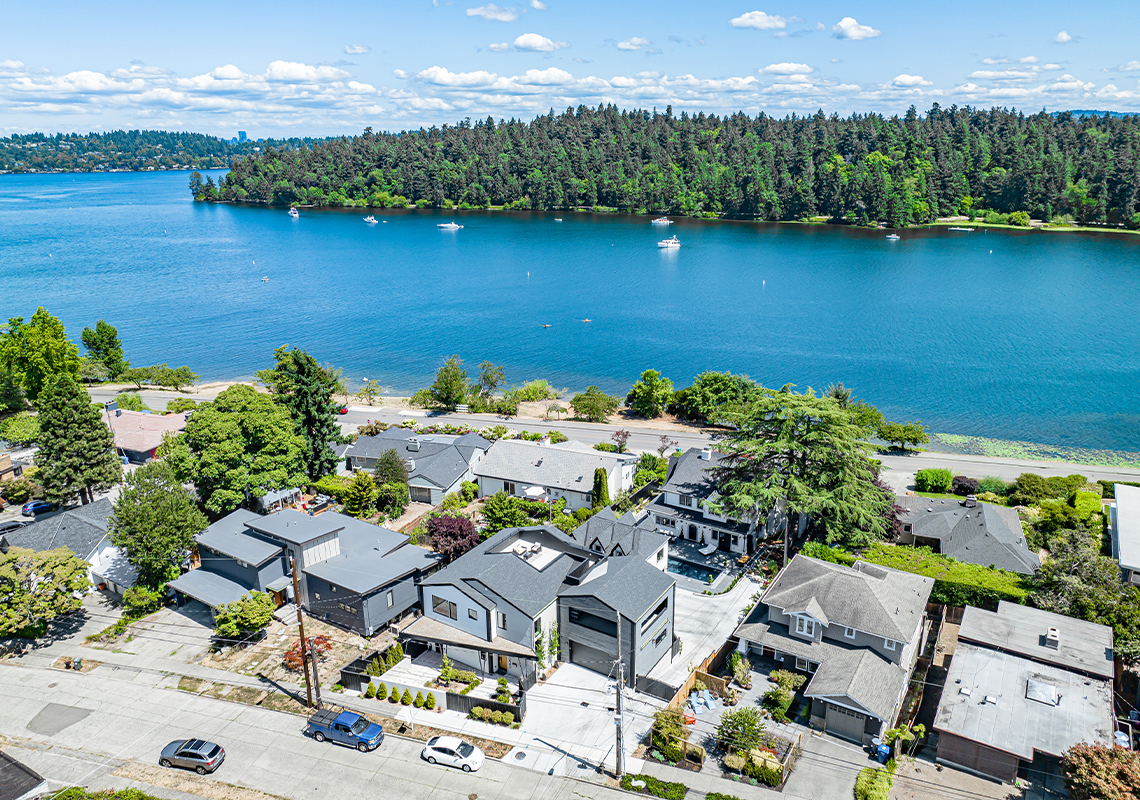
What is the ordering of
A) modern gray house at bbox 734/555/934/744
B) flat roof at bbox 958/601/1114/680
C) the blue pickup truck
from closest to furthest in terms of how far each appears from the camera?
1. the blue pickup truck
2. modern gray house at bbox 734/555/934/744
3. flat roof at bbox 958/601/1114/680

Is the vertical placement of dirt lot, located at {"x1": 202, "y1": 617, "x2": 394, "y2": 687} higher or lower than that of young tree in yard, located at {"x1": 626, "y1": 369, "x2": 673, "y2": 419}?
lower

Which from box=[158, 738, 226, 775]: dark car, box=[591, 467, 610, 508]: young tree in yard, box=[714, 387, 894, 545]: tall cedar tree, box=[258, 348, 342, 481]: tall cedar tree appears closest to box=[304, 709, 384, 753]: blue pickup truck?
box=[158, 738, 226, 775]: dark car

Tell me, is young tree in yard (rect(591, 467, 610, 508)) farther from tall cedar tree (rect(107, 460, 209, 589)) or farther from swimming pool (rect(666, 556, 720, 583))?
tall cedar tree (rect(107, 460, 209, 589))

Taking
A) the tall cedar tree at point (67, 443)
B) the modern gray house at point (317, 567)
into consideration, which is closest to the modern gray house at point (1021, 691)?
the modern gray house at point (317, 567)

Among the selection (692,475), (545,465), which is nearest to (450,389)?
Answer: (545,465)

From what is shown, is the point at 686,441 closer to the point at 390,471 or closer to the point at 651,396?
the point at 651,396

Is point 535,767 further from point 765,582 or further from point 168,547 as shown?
point 168,547

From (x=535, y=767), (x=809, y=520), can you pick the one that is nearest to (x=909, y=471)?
(x=809, y=520)
